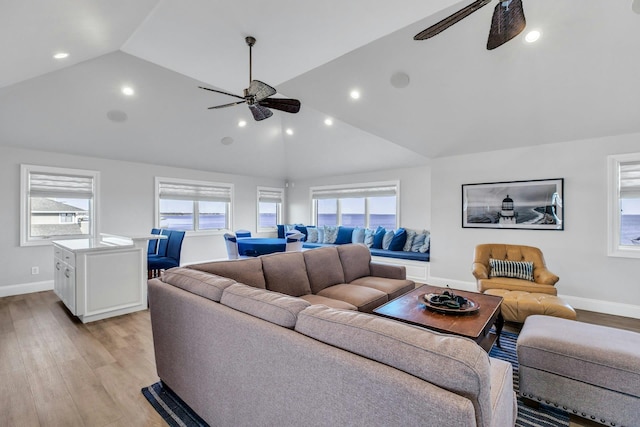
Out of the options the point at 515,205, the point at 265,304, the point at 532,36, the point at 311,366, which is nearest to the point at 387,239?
the point at 515,205

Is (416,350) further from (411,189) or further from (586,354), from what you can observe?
(411,189)

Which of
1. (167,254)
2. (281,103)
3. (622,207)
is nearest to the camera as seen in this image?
(281,103)

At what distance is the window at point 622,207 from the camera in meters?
3.65

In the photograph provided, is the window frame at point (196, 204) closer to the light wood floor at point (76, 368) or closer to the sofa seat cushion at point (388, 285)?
the light wood floor at point (76, 368)

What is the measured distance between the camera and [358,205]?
722 cm

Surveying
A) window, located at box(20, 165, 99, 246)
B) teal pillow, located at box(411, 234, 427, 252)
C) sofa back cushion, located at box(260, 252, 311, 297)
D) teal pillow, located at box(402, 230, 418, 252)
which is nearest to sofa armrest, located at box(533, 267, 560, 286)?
teal pillow, located at box(411, 234, 427, 252)

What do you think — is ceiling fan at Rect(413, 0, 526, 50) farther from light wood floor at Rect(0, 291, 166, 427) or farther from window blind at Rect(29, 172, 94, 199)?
window blind at Rect(29, 172, 94, 199)

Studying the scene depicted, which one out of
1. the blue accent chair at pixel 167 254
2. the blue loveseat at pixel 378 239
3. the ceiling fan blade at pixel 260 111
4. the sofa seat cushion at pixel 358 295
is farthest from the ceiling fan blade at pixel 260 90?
the blue loveseat at pixel 378 239

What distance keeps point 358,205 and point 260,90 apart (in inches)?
185

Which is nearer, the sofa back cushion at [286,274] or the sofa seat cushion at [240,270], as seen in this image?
the sofa seat cushion at [240,270]

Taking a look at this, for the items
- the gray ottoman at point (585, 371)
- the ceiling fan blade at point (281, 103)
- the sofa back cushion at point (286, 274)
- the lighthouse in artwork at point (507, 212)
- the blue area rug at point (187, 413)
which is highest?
the ceiling fan blade at point (281, 103)

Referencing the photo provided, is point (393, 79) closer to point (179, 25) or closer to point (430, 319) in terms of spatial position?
point (179, 25)

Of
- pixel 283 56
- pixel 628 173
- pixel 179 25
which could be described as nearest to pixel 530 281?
pixel 628 173

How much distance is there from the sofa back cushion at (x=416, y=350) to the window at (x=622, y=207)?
4.17 meters
